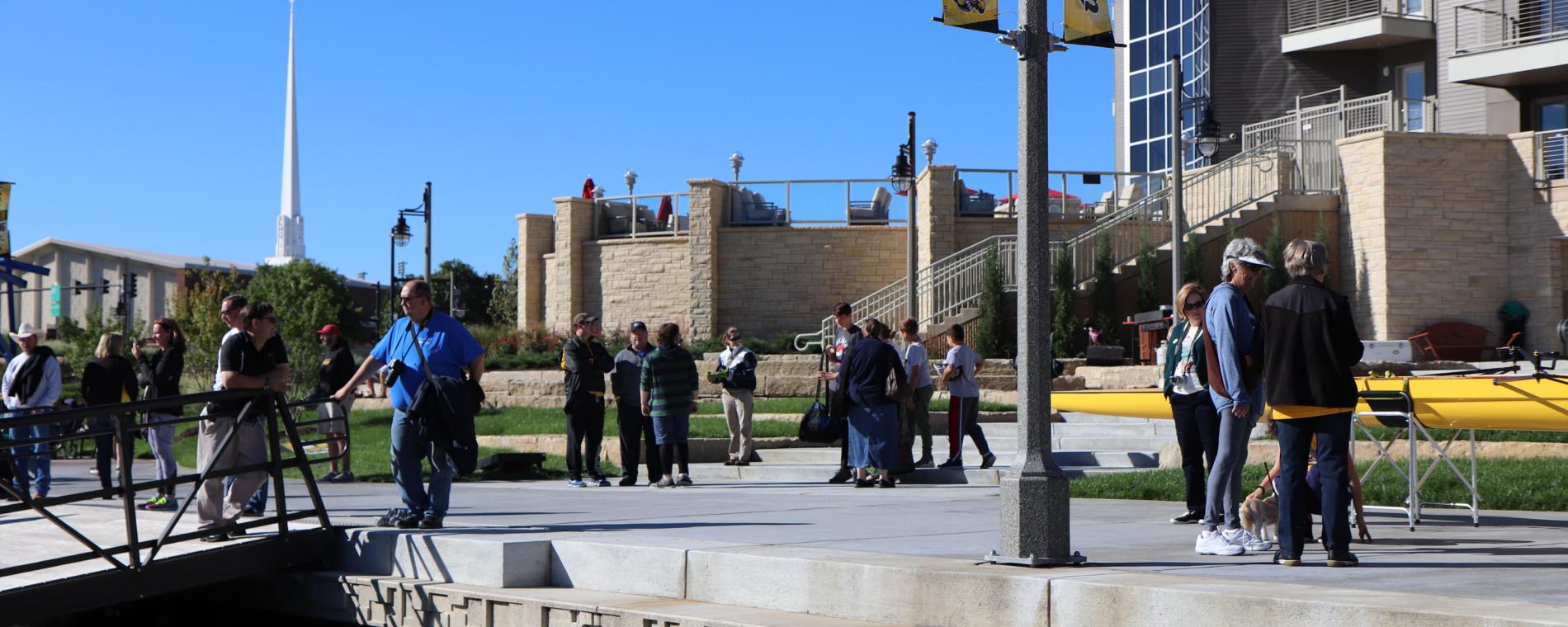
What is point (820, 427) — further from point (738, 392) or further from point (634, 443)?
point (634, 443)

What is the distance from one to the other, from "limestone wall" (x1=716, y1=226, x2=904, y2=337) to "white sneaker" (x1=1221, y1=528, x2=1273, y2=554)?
23746 millimetres

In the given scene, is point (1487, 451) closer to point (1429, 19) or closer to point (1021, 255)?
point (1021, 255)

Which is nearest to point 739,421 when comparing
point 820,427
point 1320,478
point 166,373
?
point 820,427

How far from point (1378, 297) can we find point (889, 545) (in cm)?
2242

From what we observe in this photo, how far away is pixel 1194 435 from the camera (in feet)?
33.0

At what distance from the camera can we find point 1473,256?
93.4 ft

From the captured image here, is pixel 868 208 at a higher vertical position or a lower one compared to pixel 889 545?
higher

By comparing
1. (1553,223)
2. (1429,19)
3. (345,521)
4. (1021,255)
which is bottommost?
(345,521)

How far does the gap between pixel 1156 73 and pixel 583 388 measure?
102 feet

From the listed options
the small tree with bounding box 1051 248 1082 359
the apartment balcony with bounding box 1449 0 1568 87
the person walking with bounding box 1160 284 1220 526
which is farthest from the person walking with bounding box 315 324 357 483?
the apartment balcony with bounding box 1449 0 1568 87

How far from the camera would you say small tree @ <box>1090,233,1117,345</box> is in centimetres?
2808

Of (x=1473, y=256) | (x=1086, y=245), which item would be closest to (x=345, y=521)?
(x=1086, y=245)

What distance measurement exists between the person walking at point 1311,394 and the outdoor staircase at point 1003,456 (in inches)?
289

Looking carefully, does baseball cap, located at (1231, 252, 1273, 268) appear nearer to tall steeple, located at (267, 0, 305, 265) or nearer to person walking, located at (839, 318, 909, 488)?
person walking, located at (839, 318, 909, 488)
